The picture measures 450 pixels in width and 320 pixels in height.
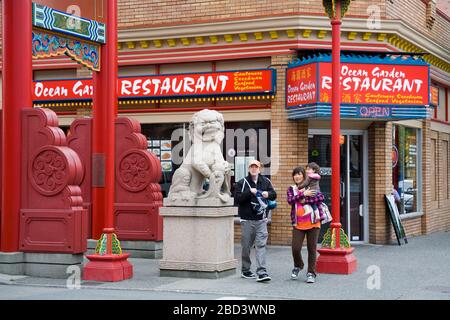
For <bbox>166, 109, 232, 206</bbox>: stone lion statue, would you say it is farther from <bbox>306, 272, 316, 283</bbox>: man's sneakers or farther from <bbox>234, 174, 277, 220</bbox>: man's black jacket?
<bbox>306, 272, 316, 283</bbox>: man's sneakers

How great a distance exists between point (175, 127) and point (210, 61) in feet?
5.81

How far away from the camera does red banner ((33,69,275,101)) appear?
1537 cm

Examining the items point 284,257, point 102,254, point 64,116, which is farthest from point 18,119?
point 64,116

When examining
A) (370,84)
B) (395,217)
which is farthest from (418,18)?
(395,217)

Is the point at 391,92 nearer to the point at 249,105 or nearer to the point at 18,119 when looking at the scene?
the point at 249,105

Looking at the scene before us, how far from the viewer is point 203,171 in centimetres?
1081

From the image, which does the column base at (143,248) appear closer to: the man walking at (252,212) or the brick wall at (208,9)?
the man walking at (252,212)

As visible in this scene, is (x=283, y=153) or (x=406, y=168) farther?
(x=406, y=168)

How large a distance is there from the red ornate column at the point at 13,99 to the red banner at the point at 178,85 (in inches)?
216

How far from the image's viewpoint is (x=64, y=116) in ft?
58.0

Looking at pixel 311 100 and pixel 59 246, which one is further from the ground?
pixel 311 100

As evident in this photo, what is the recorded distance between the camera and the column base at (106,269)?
10.5 m

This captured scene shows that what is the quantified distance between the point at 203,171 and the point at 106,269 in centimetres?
208

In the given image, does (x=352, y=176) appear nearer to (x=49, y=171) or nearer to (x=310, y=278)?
(x=310, y=278)
